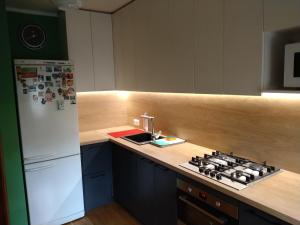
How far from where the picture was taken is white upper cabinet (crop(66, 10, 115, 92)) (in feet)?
9.52

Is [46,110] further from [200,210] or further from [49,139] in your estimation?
[200,210]

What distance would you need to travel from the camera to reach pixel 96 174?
2980 millimetres

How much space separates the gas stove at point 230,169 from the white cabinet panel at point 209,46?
565mm

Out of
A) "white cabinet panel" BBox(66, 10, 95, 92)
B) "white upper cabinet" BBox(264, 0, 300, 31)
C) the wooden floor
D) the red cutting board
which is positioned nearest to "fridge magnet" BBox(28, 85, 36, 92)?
"white cabinet panel" BBox(66, 10, 95, 92)

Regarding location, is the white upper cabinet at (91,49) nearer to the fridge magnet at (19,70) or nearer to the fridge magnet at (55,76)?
the fridge magnet at (55,76)

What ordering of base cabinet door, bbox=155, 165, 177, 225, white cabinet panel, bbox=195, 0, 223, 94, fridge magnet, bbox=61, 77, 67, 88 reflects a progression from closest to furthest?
white cabinet panel, bbox=195, 0, 223, 94
base cabinet door, bbox=155, 165, 177, 225
fridge magnet, bbox=61, 77, 67, 88

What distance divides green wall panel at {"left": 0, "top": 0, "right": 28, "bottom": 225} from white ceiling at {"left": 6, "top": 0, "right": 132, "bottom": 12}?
497 mm

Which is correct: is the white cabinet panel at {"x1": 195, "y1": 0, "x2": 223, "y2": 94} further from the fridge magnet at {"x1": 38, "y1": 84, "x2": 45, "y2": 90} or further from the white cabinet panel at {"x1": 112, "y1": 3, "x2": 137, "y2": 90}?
the fridge magnet at {"x1": 38, "y1": 84, "x2": 45, "y2": 90}

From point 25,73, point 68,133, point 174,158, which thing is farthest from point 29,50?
point 174,158

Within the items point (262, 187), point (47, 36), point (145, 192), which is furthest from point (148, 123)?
point (262, 187)

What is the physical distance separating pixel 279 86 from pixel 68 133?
6.82ft

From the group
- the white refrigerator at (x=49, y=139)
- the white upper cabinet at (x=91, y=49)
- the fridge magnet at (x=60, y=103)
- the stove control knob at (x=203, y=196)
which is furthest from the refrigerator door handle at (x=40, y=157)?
the stove control knob at (x=203, y=196)

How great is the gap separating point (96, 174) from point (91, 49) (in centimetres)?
156

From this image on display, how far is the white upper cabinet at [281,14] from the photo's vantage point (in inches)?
53.0
